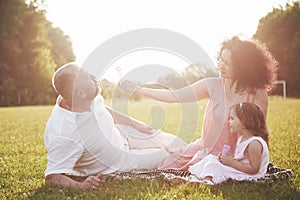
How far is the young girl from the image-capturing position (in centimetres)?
459

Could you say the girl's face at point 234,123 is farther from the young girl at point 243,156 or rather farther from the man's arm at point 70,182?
the man's arm at point 70,182

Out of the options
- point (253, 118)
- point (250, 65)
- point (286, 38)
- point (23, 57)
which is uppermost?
point (286, 38)

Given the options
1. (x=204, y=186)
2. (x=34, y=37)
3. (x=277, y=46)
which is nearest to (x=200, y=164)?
(x=204, y=186)

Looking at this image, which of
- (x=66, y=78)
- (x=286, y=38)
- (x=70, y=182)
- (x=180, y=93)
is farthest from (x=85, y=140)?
(x=286, y=38)

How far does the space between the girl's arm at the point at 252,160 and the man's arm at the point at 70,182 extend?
1.42 m

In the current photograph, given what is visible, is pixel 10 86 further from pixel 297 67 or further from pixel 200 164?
pixel 200 164

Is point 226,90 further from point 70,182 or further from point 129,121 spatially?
point 70,182

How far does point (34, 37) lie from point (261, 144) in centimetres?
4045

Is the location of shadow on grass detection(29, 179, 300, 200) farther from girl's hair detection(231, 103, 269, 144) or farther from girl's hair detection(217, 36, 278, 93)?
girl's hair detection(217, 36, 278, 93)

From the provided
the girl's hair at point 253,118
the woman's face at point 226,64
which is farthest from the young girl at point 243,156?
the woman's face at point 226,64

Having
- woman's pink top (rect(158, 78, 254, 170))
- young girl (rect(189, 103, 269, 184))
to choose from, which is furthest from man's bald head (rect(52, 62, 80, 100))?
young girl (rect(189, 103, 269, 184))

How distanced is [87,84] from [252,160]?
1.93 m

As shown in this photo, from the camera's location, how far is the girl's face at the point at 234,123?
4777 mm

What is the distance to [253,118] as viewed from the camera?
4715 millimetres
